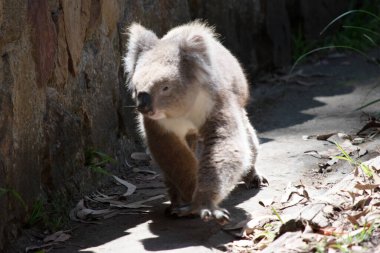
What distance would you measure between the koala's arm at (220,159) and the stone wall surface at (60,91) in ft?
3.36

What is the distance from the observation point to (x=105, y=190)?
224 inches

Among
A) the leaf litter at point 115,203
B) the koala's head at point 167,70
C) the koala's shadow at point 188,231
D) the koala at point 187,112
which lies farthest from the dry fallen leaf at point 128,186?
the koala's head at point 167,70

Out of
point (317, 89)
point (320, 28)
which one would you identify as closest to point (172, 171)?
point (317, 89)

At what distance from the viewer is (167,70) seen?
188 inches

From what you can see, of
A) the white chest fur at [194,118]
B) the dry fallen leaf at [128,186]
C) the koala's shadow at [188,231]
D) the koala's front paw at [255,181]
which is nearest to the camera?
the koala's shadow at [188,231]

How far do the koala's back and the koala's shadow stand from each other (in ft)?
A: 2.53

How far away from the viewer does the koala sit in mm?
4613

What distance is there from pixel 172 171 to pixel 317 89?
12.1ft

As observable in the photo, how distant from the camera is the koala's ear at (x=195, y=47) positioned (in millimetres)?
4930

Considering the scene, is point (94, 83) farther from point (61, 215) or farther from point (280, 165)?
point (280, 165)

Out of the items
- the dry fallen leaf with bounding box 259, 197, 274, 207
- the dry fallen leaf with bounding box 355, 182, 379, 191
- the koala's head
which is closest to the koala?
the koala's head

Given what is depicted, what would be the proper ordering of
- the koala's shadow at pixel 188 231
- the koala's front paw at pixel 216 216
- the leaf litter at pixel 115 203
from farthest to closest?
the leaf litter at pixel 115 203, the koala's shadow at pixel 188 231, the koala's front paw at pixel 216 216

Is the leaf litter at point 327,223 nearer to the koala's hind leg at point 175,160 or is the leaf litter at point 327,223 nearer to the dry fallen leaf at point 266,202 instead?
the dry fallen leaf at point 266,202

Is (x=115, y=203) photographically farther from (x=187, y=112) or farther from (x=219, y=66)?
(x=219, y=66)
